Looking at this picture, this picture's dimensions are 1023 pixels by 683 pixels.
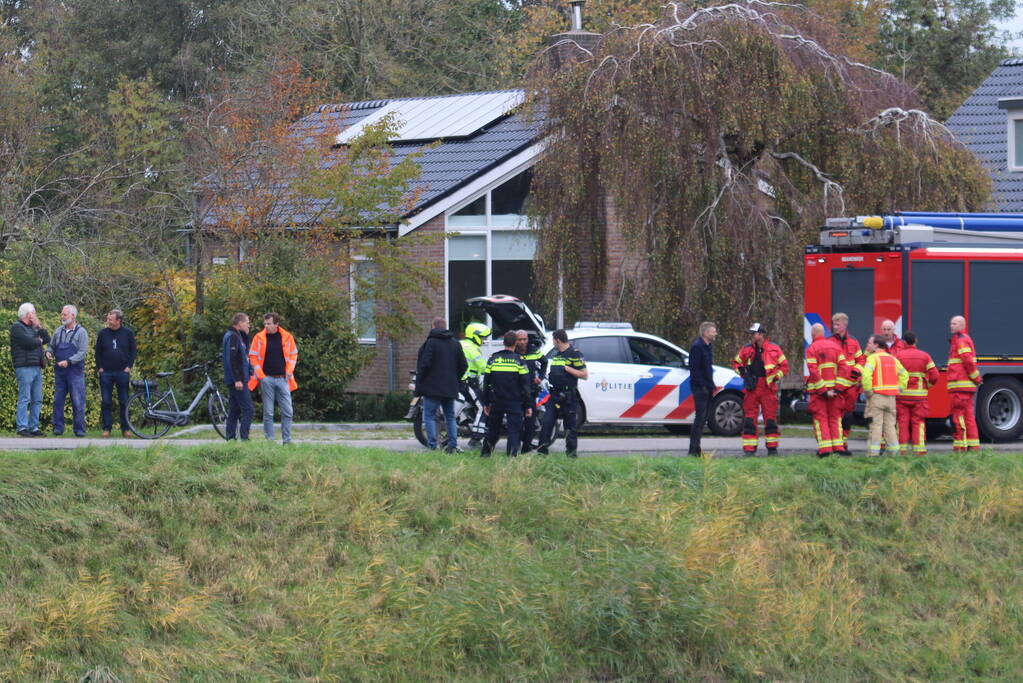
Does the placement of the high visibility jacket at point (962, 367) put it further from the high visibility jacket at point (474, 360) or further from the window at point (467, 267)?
the window at point (467, 267)

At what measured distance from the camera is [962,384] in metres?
16.9

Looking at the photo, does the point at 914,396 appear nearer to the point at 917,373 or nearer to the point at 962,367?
the point at 917,373

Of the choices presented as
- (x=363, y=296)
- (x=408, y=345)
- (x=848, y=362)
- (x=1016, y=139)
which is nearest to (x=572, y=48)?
(x=363, y=296)

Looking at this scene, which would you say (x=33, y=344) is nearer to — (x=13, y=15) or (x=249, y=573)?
(x=249, y=573)

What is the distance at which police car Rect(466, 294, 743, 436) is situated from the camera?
19188 mm

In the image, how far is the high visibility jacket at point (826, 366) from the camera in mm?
15969

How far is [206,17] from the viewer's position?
42.0m

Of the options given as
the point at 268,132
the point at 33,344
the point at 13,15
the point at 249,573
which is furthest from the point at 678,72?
the point at 13,15

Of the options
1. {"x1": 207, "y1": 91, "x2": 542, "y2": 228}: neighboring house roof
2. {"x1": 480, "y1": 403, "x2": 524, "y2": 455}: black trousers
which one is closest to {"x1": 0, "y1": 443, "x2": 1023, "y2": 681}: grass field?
{"x1": 480, "y1": 403, "x2": 524, "y2": 455}: black trousers

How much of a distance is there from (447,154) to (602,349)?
10072 mm

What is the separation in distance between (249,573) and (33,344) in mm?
8630

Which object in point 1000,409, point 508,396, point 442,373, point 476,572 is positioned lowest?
point 476,572

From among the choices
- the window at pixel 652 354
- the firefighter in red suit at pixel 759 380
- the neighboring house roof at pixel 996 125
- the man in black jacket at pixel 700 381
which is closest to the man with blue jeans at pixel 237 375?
the man in black jacket at pixel 700 381

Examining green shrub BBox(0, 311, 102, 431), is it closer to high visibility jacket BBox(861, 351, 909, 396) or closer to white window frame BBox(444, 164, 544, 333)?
white window frame BBox(444, 164, 544, 333)
